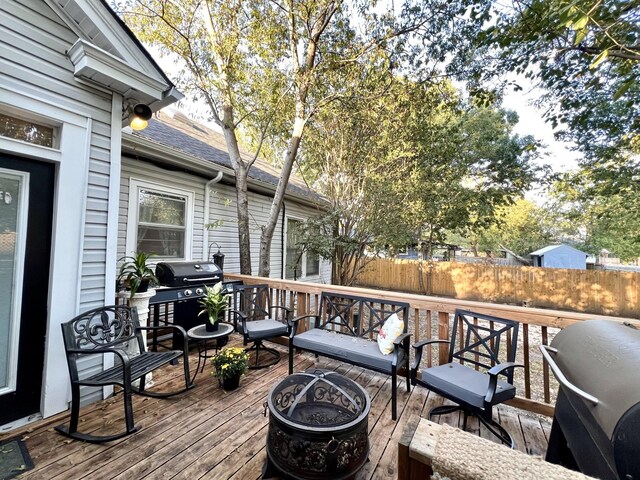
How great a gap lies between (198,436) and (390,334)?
1.84 meters

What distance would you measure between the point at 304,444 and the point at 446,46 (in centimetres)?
601

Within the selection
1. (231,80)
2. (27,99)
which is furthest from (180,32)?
→ (27,99)

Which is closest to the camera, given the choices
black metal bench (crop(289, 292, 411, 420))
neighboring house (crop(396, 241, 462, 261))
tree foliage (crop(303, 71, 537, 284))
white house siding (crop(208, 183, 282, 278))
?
black metal bench (crop(289, 292, 411, 420))

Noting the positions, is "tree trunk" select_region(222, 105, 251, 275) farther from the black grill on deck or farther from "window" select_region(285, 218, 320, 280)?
"window" select_region(285, 218, 320, 280)

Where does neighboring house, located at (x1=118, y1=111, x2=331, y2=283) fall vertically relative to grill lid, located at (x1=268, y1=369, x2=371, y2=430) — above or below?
above

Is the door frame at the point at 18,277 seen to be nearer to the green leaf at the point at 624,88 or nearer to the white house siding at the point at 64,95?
the white house siding at the point at 64,95

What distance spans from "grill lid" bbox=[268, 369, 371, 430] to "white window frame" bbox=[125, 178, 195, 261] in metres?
3.63

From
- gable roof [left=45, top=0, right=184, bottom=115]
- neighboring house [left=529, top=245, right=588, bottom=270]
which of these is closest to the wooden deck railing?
gable roof [left=45, top=0, right=184, bottom=115]

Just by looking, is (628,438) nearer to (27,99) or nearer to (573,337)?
(573,337)

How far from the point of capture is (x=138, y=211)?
4.38 metres

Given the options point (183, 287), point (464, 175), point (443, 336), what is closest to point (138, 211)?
point (183, 287)

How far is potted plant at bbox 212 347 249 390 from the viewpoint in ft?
9.29

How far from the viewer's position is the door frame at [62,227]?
231 centimetres

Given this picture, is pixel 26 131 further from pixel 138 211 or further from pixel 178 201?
pixel 178 201
